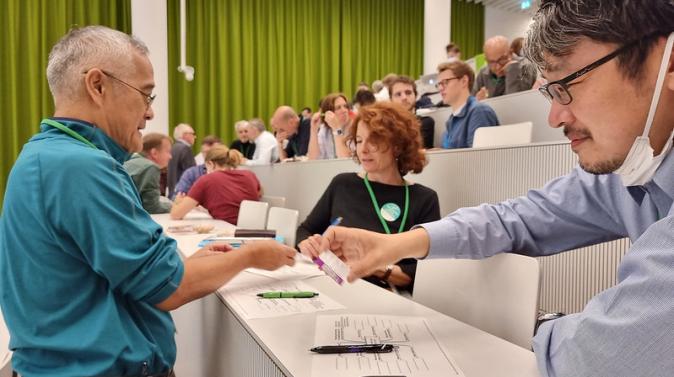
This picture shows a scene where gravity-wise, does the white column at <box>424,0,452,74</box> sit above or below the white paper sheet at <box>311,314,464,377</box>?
above

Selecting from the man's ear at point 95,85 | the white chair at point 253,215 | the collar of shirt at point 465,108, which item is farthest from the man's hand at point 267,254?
the collar of shirt at point 465,108

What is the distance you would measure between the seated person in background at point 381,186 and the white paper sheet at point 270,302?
0.66 metres

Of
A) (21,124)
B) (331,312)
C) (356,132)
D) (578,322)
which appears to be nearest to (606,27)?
(578,322)

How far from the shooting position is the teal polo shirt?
96cm

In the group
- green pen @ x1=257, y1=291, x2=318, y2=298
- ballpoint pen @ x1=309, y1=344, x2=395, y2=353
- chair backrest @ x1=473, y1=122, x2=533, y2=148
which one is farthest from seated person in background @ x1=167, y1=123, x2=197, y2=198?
ballpoint pen @ x1=309, y1=344, x2=395, y2=353

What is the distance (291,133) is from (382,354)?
474cm

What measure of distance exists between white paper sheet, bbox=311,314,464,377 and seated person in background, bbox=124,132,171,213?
7.94ft

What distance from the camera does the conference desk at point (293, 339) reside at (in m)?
0.87

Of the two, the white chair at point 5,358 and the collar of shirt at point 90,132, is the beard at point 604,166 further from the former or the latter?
the white chair at point 5,358

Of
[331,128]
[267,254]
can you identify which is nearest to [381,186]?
[267,254]

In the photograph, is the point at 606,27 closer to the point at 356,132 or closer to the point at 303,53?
the point at 356,132

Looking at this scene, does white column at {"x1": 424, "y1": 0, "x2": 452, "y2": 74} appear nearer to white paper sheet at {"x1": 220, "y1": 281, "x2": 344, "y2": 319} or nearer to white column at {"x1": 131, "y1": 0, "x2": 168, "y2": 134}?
white column at {"x1": 131, "y1": 0, "x2": 168, "y2": 134}

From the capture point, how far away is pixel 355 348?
905 mm

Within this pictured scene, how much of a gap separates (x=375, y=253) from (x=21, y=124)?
23.9ft
